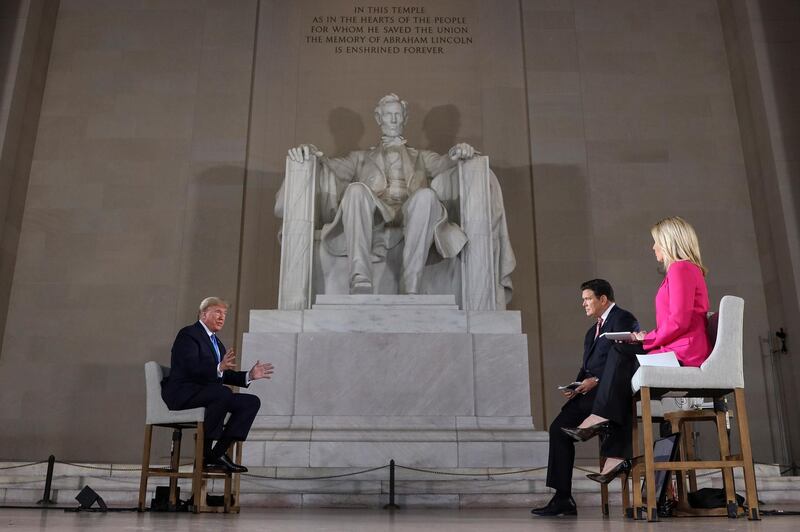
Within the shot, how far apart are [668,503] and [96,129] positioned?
292 inches

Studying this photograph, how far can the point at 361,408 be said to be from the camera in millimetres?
5988

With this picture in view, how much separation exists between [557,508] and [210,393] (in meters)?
2.03

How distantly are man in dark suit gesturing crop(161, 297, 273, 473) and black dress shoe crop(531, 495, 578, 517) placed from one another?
64.6 inches

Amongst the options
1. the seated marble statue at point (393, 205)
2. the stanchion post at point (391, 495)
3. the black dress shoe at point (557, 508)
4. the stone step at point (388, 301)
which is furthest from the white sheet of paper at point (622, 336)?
the seated marble statue at point (393, 205)

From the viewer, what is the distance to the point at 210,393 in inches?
186

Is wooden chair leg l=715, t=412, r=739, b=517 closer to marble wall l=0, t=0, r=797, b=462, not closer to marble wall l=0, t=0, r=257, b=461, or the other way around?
marble wall l=0, t=0, r=797, b=462

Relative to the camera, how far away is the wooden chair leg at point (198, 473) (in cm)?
435

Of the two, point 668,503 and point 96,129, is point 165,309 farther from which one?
point 668,503

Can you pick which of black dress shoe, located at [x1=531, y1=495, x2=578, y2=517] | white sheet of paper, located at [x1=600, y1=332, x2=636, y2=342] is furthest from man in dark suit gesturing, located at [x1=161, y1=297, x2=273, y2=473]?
white sheet of paper, located at [x1=600, y1=332, x2=636, y2=342]

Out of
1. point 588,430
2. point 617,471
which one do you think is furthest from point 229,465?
point 617,471

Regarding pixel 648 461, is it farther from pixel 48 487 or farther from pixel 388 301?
pixel 48 487

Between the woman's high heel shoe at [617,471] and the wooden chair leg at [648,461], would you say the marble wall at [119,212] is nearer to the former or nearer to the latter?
the woman's high heel shoe at [617,471]

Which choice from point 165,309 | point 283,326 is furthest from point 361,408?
point 165,309

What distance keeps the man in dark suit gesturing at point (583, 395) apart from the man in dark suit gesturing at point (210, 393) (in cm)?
168
